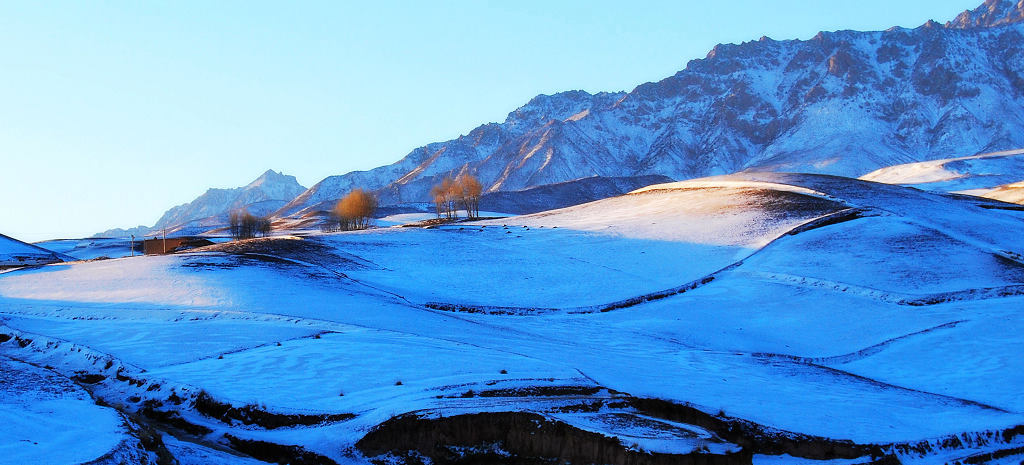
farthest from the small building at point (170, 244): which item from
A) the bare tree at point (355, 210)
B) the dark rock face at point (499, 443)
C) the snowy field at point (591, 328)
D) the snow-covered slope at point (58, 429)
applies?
the dark rock face at point (499, 443)

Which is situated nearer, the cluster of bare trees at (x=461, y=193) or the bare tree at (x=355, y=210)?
the cluster of bare trees at (x=461, y=193)

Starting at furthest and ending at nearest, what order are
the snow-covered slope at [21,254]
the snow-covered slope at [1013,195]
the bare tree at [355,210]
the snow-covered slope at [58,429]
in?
1. the bare tree at [355,210]
2. the snow-covered slope at [1013,195]
3. the snow-covered slope at [21,254]
4. the snow-covered slope at [58,429]

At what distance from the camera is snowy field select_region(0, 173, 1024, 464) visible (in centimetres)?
1923

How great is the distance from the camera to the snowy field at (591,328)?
19234 mm

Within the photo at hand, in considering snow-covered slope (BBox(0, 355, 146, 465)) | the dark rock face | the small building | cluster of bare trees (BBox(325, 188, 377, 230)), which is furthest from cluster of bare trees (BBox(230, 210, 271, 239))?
the dark rock face

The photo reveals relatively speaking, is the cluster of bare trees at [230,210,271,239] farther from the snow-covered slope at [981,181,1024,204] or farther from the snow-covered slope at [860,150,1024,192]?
the snow-covered slope at [860,150,1024,192]

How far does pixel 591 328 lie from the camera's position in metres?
36.2

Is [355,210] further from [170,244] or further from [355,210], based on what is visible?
[170,244]

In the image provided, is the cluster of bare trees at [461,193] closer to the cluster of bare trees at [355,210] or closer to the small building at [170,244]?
the cluster of bare trees at [355,210]

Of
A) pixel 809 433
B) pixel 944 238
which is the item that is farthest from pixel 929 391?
pixel 944 238

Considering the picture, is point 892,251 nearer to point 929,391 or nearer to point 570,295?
point 570,295

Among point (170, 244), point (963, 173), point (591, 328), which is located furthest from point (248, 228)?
point (963, 173)

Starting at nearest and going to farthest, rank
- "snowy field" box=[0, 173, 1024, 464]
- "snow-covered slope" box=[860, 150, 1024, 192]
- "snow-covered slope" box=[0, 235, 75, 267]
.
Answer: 1. "snowy field" box=[0, 173, 1024, 464]
2. "snow-covered slope" box=[0, 235, 75, 267]
3. "snow-covered slope" box=[860, 150, 1024, 192]

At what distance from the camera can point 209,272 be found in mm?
43062
